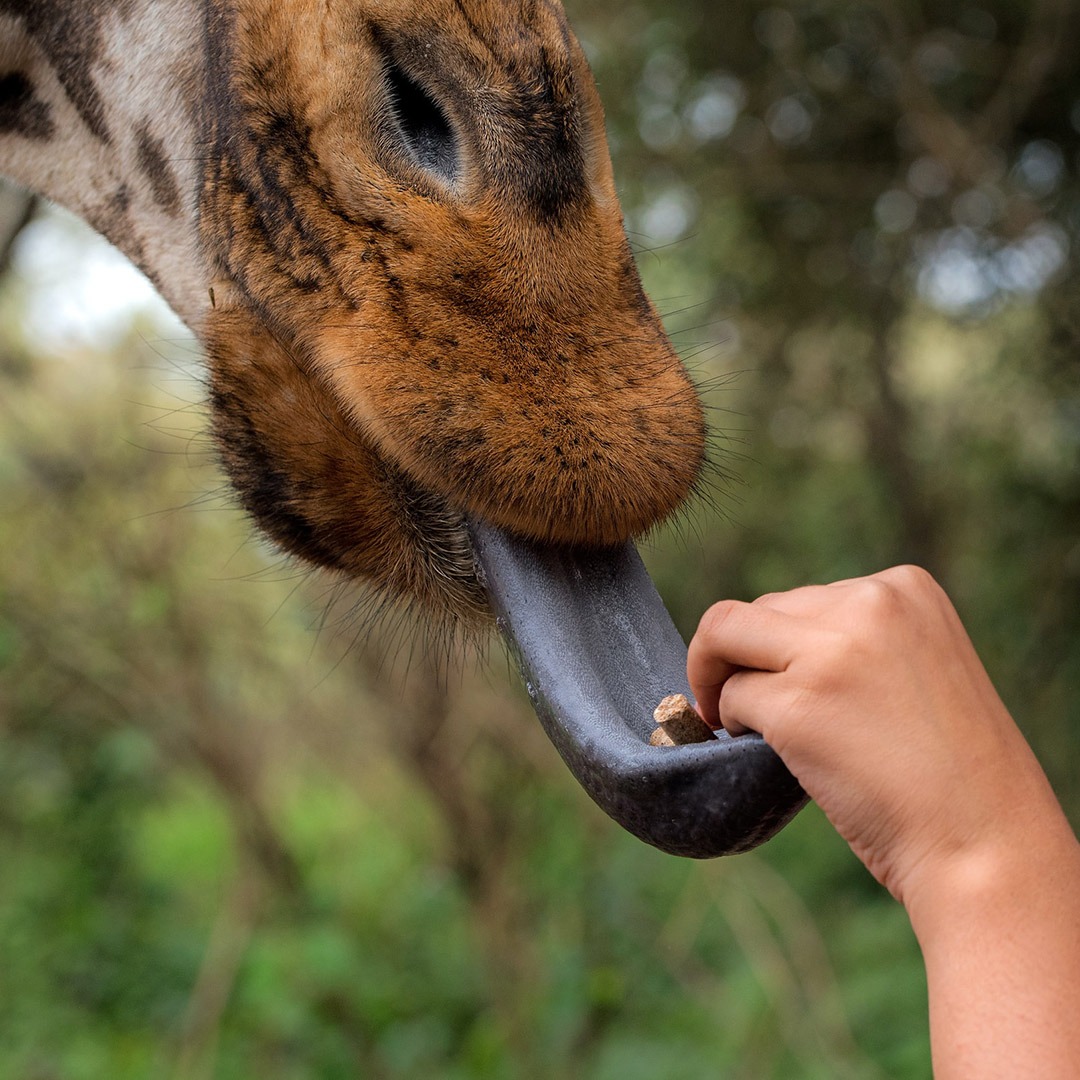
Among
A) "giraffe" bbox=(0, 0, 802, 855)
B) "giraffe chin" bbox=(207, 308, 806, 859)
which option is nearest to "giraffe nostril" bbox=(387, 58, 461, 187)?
"giraffe" bbox=(0, 0, 802, 855)

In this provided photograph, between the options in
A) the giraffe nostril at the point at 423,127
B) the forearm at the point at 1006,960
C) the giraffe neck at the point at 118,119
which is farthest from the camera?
the giraffe neck at the point at 118,119

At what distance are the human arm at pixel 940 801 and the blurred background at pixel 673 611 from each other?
2604 millimetres

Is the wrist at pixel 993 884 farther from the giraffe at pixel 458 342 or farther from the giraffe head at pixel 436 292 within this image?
the giraffe head at pixel 436 292

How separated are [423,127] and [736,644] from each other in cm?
49

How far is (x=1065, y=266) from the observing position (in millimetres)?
4039

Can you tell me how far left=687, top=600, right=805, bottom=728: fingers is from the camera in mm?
688

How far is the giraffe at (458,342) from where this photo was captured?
829mm

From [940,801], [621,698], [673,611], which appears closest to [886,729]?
[940,801]

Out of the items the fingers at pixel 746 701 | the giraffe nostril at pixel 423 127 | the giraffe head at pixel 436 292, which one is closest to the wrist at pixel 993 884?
the fingers at pixel 746 701

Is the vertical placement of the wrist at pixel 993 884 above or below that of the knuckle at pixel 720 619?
below

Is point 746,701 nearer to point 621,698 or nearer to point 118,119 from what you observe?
point 621,698

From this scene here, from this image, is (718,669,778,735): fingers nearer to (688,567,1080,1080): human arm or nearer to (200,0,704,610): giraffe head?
(688,567,1080,1080): human arm

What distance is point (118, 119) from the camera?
1.20 metres

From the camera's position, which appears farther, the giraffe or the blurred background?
the blurred background
